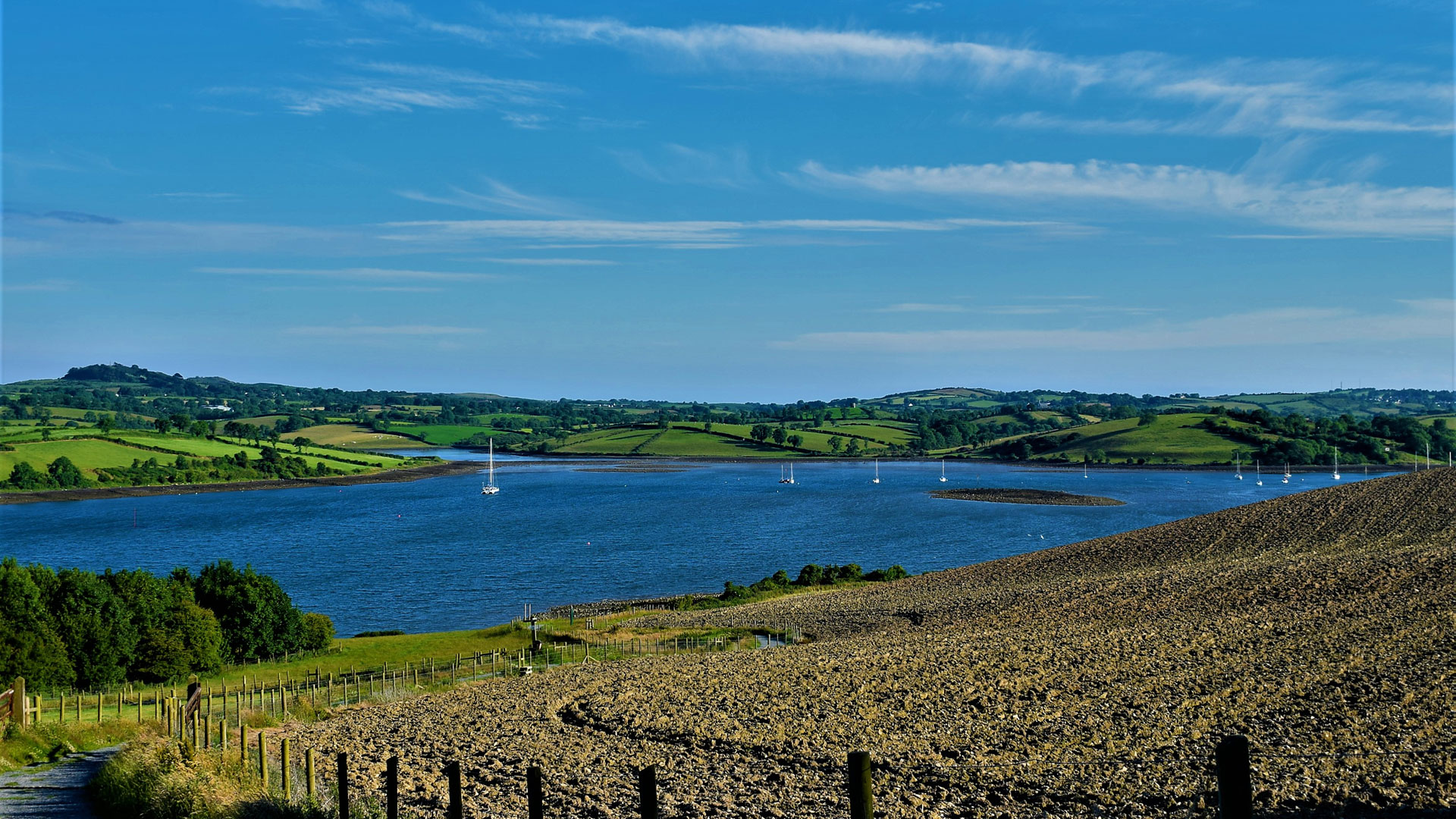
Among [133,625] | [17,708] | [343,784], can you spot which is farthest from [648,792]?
[133,625]

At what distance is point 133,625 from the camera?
139 ft

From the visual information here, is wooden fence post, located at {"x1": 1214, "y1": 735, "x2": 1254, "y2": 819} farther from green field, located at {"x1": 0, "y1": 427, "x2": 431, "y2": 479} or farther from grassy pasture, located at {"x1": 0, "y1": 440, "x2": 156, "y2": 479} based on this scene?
grassy pasture, located at {"x1": 0, "y1": 440, "x2": 156, "y2": 479}

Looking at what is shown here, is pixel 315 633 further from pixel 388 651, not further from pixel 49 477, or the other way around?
pixel 49 477

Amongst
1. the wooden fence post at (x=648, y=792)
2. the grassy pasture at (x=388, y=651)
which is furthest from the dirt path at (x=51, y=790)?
the grassy pasture at (x=388, y=651)

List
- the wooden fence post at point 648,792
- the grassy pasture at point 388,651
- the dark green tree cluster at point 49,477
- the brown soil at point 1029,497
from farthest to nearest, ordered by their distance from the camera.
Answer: the dark green tree cluster at point 49,477 → the brown soil at point 1029,497 → the grassy pasture at point 388,651 → the wooden fence post at point 648,792

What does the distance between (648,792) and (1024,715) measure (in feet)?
64.4

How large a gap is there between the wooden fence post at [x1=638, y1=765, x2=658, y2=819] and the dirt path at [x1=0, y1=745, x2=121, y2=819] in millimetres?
11461

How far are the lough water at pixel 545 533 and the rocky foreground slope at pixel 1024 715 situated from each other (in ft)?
111

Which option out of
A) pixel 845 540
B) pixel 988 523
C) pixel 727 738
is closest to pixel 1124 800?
pixel 727 738

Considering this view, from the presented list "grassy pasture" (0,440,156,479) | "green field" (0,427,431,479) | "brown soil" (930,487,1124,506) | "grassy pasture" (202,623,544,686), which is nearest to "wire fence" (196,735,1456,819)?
"grassy pasture" (202,623,544,686)

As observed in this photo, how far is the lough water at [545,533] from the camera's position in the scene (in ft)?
255

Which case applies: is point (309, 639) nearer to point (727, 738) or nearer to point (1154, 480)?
point (727, 738)

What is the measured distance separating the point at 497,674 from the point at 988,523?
83.5 meters

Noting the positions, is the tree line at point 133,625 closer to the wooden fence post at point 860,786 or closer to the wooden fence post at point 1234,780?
the wooden fence post at point 860,786
